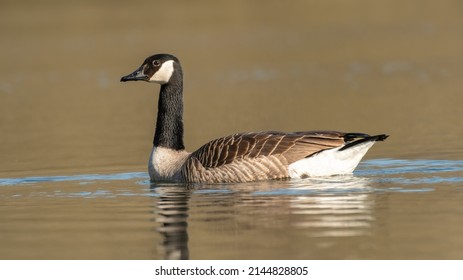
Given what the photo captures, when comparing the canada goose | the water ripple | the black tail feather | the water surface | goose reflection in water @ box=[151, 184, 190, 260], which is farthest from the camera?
the water ripple

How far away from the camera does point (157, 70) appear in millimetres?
15375

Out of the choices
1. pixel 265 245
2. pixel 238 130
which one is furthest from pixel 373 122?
pixel 265 245

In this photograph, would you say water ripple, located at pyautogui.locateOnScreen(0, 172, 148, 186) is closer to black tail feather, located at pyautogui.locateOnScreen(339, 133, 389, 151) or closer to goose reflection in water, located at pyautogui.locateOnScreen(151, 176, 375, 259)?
goose reflection in water, located at pyautogui.locateOnScreen(151, 176, 375, 259)

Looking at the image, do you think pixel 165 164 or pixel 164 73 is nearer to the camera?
pixel 165 164

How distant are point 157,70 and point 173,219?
432 cm

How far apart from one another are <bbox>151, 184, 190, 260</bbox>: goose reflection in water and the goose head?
1761mm

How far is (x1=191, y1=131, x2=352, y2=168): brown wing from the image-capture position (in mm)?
13742

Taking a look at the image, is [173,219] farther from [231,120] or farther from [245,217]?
[231,120]

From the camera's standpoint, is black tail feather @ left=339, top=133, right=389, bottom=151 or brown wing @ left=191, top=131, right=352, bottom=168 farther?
brown wing @ left=191, top=131, right=352, bottom=168

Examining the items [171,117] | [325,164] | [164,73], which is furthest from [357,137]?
[164,73]

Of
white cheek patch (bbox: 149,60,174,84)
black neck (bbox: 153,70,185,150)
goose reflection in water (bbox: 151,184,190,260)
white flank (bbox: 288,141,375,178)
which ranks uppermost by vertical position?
white cheek patch (bbox: 149,60,174,84)

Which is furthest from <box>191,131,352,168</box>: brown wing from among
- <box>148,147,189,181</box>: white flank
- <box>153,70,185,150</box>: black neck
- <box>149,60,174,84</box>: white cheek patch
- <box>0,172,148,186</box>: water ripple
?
<box>149,60,174,84</box>: white cheek patch

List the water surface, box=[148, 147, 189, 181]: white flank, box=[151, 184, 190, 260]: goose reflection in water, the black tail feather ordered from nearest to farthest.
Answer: the water surface → box=[151, 184, 190, 260]: goose reflection in water → the black tail feather → box=[148, 147, 189, 181]: white flank
